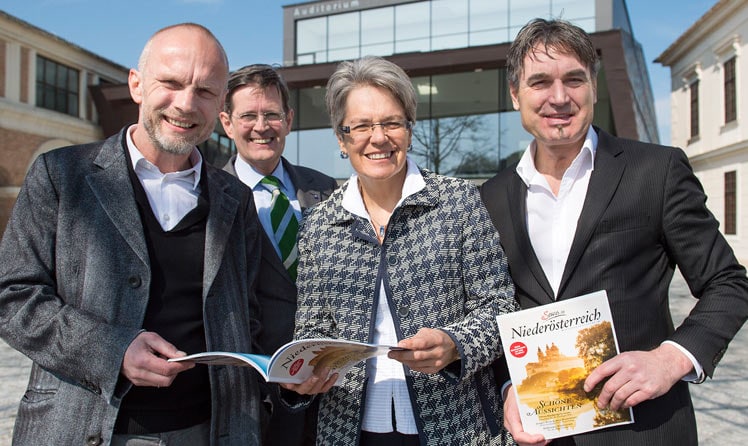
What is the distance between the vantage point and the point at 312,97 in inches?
701

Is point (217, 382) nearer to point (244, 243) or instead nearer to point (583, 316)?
point (244, 243)

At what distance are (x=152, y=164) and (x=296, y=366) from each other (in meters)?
0.98

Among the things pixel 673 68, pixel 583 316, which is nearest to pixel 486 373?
pixel 583 316

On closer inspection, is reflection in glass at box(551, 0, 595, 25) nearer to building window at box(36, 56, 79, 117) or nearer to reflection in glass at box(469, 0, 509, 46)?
reflection in glass at box(469, 0, 509, 46)

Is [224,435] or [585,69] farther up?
[585,69]

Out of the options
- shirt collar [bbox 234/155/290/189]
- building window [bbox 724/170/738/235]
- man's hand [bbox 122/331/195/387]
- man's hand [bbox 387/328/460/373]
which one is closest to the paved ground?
shirt collar [bbox 234/155/290/189]

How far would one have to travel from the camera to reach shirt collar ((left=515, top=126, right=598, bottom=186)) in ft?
7.16

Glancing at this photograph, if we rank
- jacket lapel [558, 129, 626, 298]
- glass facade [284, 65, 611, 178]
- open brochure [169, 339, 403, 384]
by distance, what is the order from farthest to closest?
glass facade [284, 65, 611, 178] → jacket lapel [558, 129, 626, 298] → open brochure [169, 339, 403, 384]

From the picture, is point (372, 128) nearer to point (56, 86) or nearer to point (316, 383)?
point (316, 383)

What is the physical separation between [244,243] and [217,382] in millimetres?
563

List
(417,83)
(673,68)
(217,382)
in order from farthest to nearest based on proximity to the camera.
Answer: (673,68) < (417,83) < (217,382)

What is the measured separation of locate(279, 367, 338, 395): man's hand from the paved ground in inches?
166

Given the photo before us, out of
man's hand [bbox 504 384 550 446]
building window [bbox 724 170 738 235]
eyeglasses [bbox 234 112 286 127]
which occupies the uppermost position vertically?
building window [bbox 724 170 738 235]

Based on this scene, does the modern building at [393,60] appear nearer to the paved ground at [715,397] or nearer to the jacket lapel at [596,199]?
the paved ground at [715,397]
